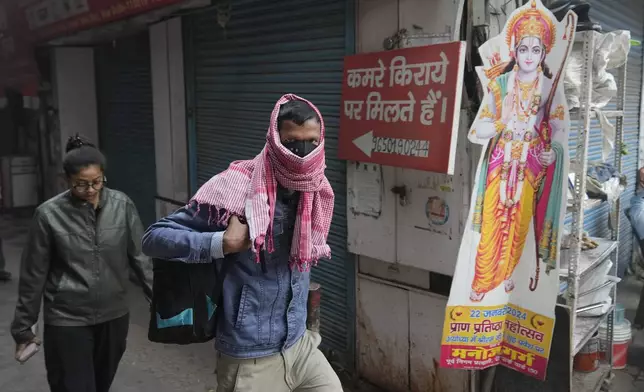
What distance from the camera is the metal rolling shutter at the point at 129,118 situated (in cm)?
770

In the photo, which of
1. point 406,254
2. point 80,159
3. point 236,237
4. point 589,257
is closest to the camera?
point 236,237

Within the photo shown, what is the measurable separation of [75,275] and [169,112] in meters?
3.83

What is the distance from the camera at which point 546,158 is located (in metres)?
3.16

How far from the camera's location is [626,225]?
7359 millimetres

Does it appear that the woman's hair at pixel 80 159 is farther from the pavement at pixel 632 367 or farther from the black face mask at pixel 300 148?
the pavement at pixel 632 367

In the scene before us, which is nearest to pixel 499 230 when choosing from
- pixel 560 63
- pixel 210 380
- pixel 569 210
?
pixel 569 210

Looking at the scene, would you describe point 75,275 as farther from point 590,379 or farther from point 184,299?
point 590,379

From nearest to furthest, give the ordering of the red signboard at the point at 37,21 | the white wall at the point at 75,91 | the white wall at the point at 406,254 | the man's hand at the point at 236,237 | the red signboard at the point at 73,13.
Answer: the man's hand at the point at 236,237 → the white wall at the point at 406,254 → the red signboard at the point at 73,13 → the red signboard at the point at 37,21 → the white wall at the point at 75,91

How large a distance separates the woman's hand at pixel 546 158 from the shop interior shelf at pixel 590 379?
188 cm

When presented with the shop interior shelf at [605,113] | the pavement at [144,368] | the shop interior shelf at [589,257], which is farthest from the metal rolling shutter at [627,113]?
the pavement at [144,368]

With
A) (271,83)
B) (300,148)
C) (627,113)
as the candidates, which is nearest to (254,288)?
(300,148)

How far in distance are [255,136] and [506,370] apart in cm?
302

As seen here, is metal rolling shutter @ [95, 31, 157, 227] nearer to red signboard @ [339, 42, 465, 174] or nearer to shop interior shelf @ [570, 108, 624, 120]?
red signboard @ [339, 42, 465, 174]

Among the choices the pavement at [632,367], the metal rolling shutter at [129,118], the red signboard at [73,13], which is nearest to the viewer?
the pavement at [632,367]
